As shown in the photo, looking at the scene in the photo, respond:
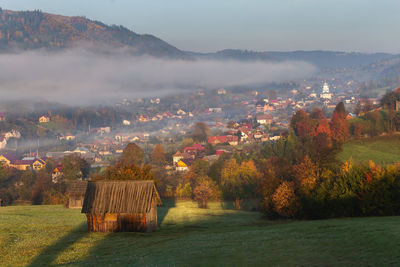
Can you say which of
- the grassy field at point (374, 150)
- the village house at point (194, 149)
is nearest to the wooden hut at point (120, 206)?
the grassy field at point (374, 150)

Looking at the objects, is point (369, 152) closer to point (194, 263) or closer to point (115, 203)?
point (115, 203)

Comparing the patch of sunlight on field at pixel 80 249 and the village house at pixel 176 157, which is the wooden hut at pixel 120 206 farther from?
the village house at pixel 176 157

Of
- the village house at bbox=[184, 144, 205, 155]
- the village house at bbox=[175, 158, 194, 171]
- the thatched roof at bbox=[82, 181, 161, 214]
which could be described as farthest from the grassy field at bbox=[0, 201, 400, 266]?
the village house at bbox=[184, 144, 205, 155]

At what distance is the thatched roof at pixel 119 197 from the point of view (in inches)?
1662

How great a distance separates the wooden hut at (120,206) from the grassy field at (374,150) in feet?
210

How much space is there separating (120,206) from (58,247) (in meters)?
9.61

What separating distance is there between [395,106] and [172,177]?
238 feet

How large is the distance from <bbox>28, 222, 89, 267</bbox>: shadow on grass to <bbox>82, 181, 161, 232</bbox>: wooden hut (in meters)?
1.99

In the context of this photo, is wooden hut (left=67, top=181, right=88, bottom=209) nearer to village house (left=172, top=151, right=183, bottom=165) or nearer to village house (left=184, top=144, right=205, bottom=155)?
village house (left=172, top=151, right=183, bottom=165)

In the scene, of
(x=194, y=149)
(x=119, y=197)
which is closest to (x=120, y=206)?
(x=119, y=197)

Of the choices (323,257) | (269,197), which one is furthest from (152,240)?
(269,197)

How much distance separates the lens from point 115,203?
42.6m

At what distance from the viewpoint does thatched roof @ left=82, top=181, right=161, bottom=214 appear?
4222 cm

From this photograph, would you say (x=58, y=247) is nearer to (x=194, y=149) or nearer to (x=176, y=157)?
(x=176, y=157)
